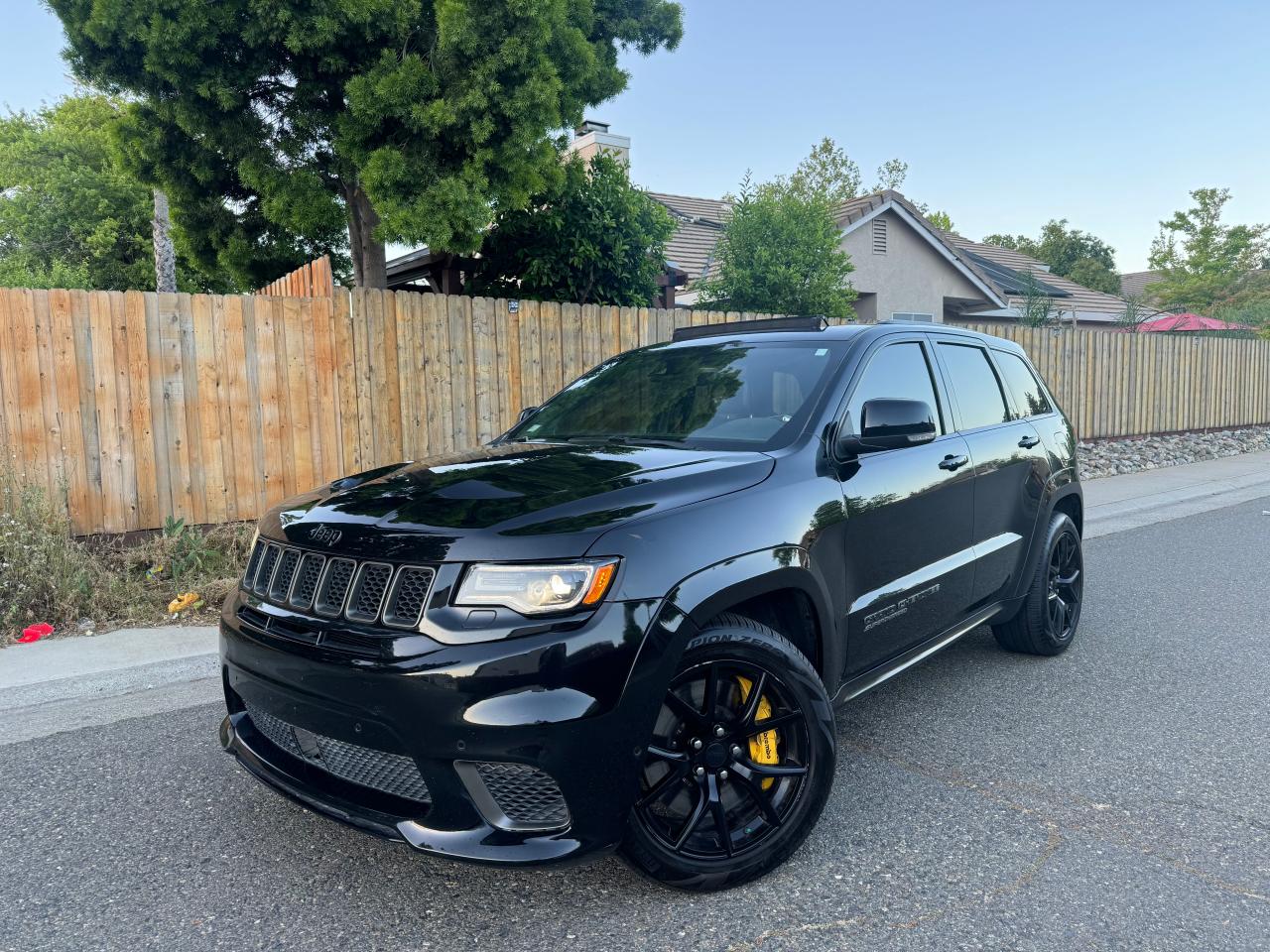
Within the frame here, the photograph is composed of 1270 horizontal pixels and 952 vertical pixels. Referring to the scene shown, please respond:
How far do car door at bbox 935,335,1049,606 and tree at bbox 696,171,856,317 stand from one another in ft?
29.1

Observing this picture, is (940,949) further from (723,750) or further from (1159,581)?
(1159,581)

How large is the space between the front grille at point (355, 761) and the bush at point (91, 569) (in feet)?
11.5

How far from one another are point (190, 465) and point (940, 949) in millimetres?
6112

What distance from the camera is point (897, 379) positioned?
3.94m

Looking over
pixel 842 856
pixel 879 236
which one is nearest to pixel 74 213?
pixel 879 236

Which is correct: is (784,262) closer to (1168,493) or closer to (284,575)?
(1168,493)

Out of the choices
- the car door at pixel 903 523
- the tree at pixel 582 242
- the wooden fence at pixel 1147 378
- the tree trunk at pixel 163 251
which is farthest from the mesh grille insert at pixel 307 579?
the tree trunk at pixel 163 251

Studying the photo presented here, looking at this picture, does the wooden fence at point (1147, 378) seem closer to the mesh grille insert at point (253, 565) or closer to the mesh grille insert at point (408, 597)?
the mesh grille insert at point (253, 565)

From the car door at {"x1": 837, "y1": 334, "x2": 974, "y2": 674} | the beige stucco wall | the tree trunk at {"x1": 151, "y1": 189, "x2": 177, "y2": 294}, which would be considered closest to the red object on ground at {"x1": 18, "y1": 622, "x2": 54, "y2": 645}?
the car door at {"x1": 837, "y1": 334, "x2": 974, "y2": 674}

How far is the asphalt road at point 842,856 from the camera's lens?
2.58 meters

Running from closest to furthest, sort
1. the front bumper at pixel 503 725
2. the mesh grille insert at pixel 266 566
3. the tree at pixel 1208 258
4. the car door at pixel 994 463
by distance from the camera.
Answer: the front bumper at pixel 503 725, the mesh grille insert at pixel 266 566, the car door at pixel 994 463, the tree at pixel 1208 258

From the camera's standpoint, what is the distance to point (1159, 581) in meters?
6.89

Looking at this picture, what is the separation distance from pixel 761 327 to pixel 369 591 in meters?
2.44

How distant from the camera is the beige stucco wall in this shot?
22453mm
